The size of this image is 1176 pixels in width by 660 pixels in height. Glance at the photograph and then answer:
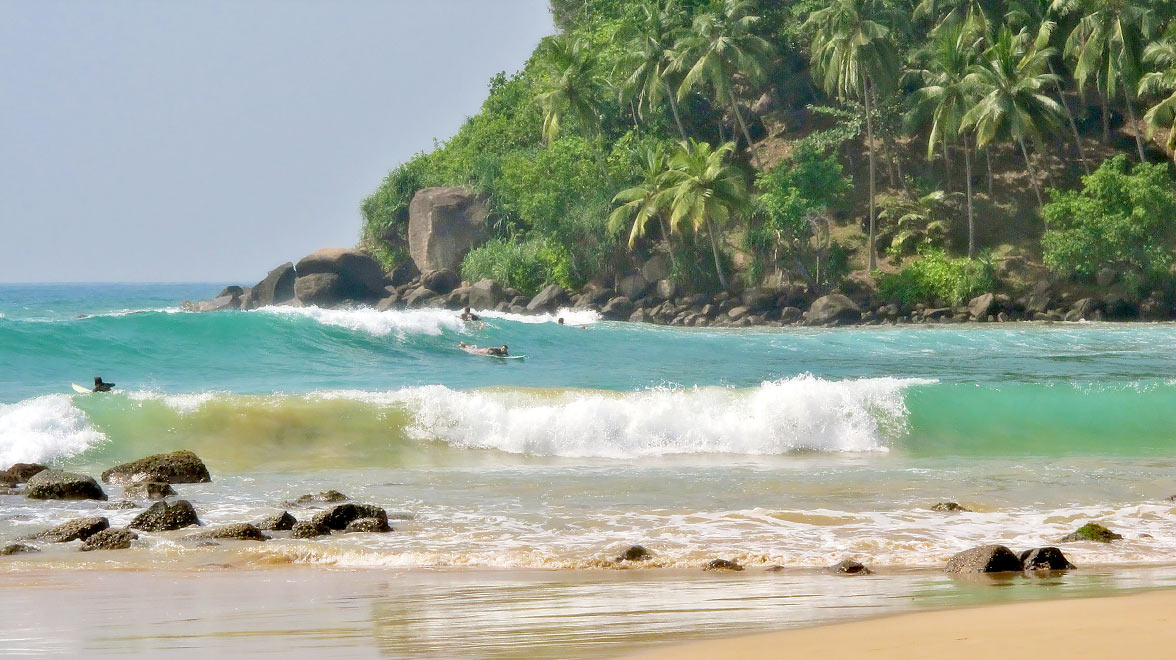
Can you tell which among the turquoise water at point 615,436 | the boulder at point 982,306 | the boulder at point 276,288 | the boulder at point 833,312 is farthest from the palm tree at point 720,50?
the boulder at point 276,288

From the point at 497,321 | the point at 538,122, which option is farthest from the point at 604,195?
the point at 497,321

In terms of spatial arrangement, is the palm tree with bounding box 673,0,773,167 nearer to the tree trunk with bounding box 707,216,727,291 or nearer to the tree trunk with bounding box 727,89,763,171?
the tree trunk with bounding box 727,89,763,171

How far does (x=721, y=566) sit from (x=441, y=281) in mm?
46342

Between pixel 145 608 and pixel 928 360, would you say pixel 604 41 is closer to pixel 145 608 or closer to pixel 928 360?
pixel 928 360

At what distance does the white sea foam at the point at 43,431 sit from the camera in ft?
49.6

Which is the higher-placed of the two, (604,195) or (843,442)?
(604,195)

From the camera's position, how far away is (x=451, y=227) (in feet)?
178

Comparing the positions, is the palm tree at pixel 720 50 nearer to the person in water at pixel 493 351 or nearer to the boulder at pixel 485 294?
the boulder at pixel 485 294

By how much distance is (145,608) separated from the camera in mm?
6301

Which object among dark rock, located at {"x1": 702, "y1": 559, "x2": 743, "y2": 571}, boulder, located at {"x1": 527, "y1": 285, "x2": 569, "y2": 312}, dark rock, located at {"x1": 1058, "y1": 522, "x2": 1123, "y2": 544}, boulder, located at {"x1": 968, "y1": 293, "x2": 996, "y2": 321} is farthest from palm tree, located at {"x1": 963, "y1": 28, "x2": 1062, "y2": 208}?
dark rock, located at {"x1": 702, "y1": 559, "x2": 743, "y2": 571}

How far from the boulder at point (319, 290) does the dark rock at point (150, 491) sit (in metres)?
39.2

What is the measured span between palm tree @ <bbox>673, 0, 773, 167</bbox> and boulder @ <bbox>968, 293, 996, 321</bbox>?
46.6 feet

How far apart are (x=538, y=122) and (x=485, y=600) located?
51.0 meters

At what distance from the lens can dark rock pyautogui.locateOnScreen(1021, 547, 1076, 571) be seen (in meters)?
7.25
